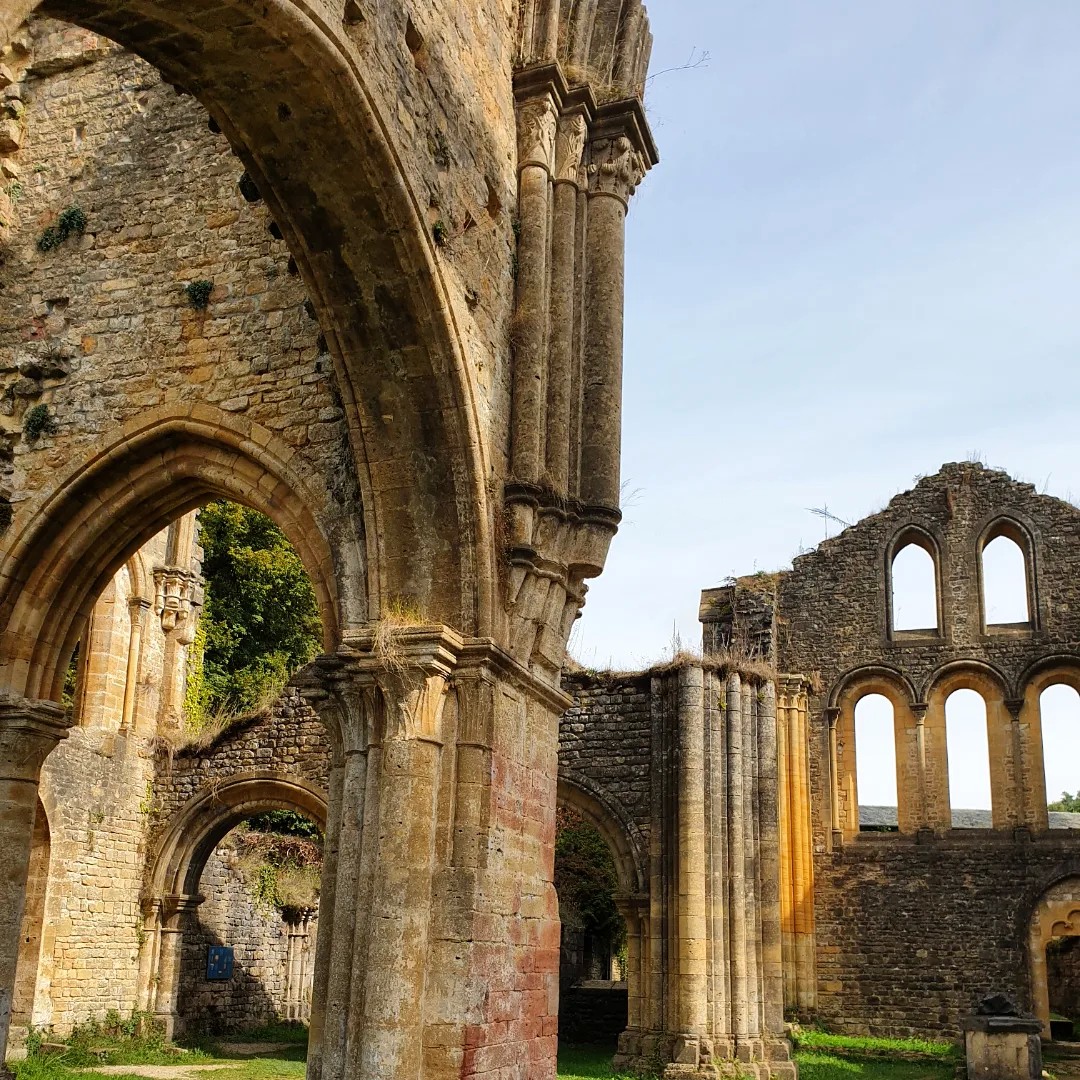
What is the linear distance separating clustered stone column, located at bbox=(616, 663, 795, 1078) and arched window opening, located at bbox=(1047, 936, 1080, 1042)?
1042 cm

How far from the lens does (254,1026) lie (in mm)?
17172

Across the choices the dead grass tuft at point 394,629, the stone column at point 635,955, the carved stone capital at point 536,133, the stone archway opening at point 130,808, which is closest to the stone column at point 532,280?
the carved stone capital at point 536,133

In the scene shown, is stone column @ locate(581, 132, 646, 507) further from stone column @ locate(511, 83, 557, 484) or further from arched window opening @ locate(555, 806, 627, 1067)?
arched window opening @ locate(555, 806, 627, 1067)

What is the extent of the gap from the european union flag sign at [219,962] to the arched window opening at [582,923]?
449 cm

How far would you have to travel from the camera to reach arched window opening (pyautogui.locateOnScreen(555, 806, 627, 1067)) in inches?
694

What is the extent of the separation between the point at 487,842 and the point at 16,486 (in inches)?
158

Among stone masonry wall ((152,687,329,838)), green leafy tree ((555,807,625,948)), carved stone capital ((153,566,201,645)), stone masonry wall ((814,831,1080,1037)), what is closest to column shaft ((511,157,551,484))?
stone masonry wall ((152,687,329,838))

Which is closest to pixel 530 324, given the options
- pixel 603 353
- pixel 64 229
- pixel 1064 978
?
pixel 603 353

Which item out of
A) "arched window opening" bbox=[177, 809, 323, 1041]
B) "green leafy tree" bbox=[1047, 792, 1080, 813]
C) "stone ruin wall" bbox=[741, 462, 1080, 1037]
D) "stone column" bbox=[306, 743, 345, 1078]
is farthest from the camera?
"green leafy tree" bbox=[1047, 792, 1080, 813]

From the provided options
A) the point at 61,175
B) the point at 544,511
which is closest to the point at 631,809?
the point at 544,511

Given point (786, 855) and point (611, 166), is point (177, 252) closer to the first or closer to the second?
point (611, 166)

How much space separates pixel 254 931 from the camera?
17.6 m

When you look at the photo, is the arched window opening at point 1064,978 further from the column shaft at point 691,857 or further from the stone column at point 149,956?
the stone column at point 149,956

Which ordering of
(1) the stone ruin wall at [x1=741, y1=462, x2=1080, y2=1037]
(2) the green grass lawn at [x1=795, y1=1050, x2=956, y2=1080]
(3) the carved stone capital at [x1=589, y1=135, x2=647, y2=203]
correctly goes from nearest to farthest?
(3) the carved stone capital at [x1=589, y1=135, x2=647, y2=203], (2) the green grass lawn at [x1=795, y1=1050, x2=956, y2=1080], (1) the stone ruin wall at [x1=741, y1=462, x2=1080, y2=1037]
